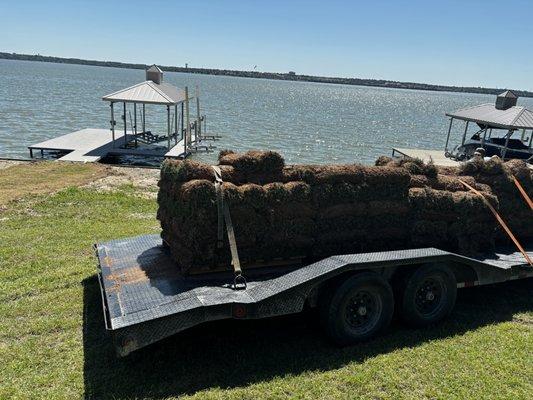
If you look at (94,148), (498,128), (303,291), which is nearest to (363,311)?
(303,291)

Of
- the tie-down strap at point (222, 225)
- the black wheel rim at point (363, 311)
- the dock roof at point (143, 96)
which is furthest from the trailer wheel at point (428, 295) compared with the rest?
the dock roof at point (143, 96)

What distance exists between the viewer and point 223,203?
5.60 meters

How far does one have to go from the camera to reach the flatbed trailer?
4.74 m

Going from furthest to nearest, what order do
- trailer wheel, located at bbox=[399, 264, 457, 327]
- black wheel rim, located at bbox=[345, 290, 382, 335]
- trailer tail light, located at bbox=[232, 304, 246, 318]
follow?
1. trailer wheel, located at bbox=[399, 264, 457, 327]
2. black wheel rim, located at bbox=[345, 290, 382, 335]
3. trailer tail light, located at bbox=[232, 304, 246, 318]

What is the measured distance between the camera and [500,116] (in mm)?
25266

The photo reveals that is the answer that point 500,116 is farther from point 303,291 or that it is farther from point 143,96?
point 303,291

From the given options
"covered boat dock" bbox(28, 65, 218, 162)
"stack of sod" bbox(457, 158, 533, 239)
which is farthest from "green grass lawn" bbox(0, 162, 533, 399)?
"covered boat dock" bbox(28, 65, 218, 162)

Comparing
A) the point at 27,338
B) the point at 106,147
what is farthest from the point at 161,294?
the point at 106,147

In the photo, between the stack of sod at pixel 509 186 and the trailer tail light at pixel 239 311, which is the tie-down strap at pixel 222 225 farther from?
the stack of sod at pixel 509 186

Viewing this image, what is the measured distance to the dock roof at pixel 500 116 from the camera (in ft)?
77.9

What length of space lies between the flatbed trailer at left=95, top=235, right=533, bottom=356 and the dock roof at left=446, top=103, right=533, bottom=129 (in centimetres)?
1976

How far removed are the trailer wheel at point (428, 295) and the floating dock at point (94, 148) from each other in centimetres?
1735

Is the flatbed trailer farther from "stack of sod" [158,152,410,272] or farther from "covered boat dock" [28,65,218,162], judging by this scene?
"covered boat dock" [28,65,218,162]

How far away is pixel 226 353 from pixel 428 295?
109 inches
